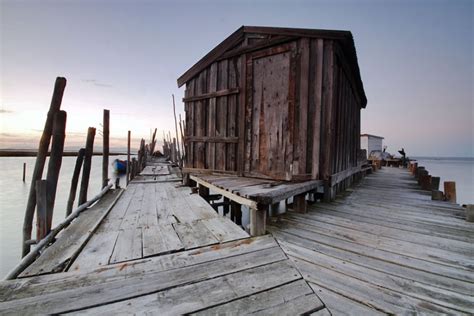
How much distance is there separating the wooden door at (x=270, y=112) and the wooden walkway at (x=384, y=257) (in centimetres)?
136

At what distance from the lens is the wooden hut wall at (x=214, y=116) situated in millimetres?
5129

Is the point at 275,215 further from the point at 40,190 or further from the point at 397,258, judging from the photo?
the point at 40,190

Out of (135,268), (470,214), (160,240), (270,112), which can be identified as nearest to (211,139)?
(270,112)

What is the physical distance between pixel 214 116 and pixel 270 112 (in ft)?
5.57

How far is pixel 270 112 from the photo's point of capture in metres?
4.54

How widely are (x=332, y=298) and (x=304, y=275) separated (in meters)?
0.31

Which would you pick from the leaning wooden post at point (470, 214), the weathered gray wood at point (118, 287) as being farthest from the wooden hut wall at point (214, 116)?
the leaning wooden post at point (470, 214)

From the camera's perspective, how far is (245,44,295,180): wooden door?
14.1 feet

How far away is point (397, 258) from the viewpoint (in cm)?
206

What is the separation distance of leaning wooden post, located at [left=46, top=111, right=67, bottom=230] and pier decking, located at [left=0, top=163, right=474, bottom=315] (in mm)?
502

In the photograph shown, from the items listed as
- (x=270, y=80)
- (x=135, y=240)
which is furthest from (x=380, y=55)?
(x=135, y=240)

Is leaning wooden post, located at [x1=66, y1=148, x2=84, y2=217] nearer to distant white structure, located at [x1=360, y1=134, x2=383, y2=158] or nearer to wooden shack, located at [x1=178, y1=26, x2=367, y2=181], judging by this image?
wooden shack, located at [x1=178, y1=26, x2=367, y2=181]

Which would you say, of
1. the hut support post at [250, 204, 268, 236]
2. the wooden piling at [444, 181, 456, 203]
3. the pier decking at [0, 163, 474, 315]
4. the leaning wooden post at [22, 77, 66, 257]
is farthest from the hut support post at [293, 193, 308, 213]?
the leaning wooden post at [22, 77, 66, 257]

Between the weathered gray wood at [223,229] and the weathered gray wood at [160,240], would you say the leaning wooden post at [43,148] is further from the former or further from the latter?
the weathered gray wood at [223,229]
